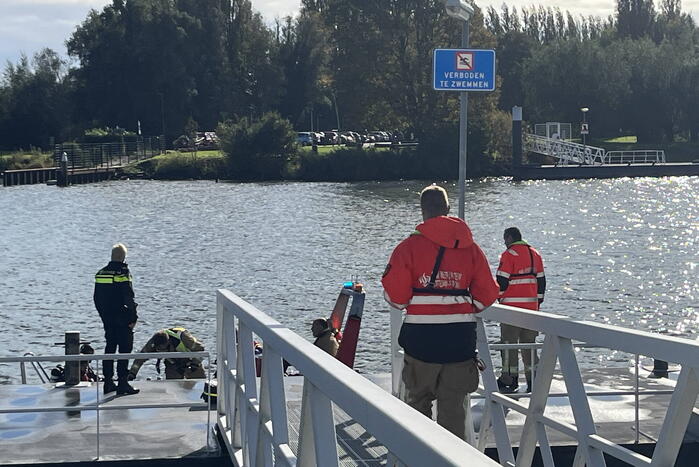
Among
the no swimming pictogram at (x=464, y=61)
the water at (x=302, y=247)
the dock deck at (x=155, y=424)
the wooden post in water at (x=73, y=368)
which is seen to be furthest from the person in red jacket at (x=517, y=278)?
the water at (x=302, y=247)

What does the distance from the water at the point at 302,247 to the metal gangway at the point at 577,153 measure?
21.5 feet

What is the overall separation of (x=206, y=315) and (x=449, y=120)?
210ft

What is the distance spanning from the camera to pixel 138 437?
34.8 feet

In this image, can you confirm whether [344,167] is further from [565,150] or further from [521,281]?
[521,281]

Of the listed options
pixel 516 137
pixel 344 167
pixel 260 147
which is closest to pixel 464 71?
pixel 516 137

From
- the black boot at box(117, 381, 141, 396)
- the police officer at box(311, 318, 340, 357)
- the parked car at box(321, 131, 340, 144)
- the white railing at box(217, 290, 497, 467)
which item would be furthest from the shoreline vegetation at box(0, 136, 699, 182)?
the white railing at box(217, 290, 497, 467)

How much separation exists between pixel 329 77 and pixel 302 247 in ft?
202

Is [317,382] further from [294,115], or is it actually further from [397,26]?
[294,115]

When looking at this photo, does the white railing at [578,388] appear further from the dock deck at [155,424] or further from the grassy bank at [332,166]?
the grassy bank at [332,166]

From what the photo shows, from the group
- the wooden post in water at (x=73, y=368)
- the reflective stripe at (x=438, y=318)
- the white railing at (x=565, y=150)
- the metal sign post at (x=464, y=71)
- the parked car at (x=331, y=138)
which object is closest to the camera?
the reflective stripe at (x=438, y=318)

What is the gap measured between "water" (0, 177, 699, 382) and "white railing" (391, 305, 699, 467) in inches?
593

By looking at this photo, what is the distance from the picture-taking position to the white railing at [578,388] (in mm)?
5121

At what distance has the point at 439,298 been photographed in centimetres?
674

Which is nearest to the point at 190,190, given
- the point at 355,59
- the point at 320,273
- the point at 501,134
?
the point at 355,59
